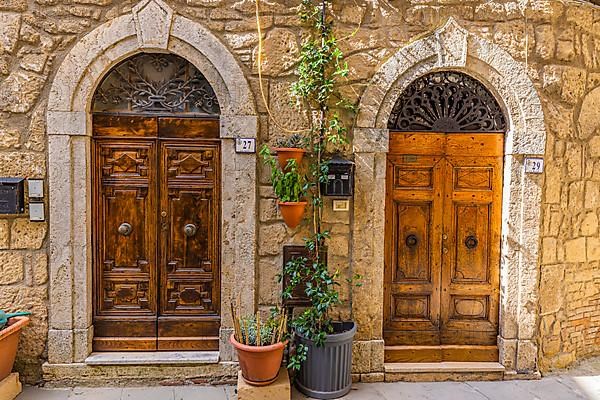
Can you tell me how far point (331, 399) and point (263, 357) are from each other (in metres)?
0.64

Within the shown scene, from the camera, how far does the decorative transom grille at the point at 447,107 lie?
364 cm

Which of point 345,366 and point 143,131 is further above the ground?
point 143,131

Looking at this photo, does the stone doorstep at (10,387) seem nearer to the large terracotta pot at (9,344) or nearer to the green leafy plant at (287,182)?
the large terracotta pot at (9,344)

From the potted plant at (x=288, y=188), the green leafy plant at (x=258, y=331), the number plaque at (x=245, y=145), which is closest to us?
the green leafy plant at (x=258, y=331)

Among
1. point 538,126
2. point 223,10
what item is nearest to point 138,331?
point 223,10

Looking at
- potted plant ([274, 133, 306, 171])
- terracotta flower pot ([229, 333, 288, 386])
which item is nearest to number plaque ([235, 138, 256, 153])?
potted plant ([274, 133, 306, 171])

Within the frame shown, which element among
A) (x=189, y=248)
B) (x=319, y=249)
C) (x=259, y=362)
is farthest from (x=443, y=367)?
(x=189, y=248)

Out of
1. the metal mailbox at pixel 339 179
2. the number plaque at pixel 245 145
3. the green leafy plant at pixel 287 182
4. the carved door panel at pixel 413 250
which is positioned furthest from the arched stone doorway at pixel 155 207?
the carved door panel at pixel 413 250

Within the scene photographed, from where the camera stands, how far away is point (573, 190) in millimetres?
3805

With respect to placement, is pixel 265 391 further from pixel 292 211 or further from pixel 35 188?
pixel 35 188

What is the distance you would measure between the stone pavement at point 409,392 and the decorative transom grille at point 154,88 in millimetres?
2110

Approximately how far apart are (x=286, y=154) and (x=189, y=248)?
1.08 meters

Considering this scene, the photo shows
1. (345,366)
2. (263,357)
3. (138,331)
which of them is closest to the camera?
(263,357)

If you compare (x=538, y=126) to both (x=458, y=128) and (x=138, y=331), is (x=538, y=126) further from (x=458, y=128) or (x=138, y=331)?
(x=138, y=331)
